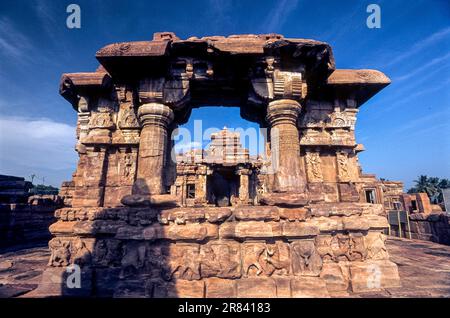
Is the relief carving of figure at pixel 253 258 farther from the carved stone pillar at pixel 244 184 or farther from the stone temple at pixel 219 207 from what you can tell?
the carved stone pillar at pixel 244 184

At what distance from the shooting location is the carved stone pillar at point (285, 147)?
12.2 ft

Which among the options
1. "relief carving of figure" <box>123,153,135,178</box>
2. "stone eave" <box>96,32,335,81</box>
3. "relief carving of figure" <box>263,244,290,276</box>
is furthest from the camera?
"relief carving of figure" <box>123,153,135,178</box>

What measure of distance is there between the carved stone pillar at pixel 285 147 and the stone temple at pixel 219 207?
0.02 metres

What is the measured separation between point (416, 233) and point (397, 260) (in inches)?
222

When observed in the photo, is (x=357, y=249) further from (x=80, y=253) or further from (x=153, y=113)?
(x=80, y=253)

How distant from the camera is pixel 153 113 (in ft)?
12.9

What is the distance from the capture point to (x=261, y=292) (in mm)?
3178

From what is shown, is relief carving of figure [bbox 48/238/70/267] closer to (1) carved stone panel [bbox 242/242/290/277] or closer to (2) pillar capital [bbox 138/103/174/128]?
(2) pillar capital [bbox 138/103/174/128]

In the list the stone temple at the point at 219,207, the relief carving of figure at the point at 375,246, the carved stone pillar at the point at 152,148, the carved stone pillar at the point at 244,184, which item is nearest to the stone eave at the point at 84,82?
the stone temple at the point at 219,207

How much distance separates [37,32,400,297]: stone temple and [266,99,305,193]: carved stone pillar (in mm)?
18

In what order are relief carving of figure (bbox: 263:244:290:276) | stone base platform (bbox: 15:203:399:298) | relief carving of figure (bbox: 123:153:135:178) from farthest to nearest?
relief carving of figure (bbox: 123:153:135:178), relief carving of figure (bbox: 263:244:290:276), stone base platform (bbox: 15:203:399:298)

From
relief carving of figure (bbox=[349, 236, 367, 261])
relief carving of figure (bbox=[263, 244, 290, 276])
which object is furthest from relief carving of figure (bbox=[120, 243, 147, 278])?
relief carving of figure (bbox=[349, 236, 367, 261])

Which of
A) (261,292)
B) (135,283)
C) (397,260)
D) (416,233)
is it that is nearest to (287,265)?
(261,292)

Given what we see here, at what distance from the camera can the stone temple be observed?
11.0 ft
